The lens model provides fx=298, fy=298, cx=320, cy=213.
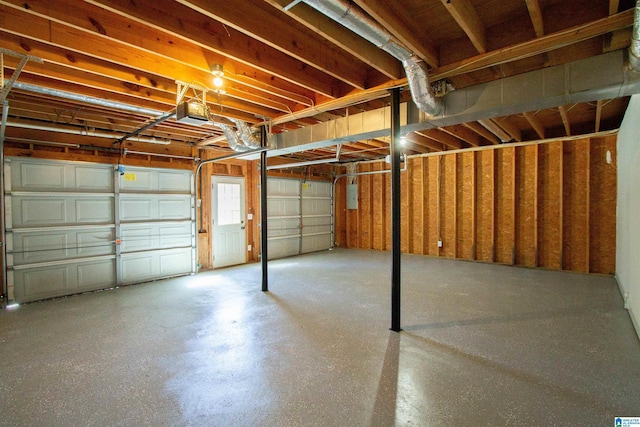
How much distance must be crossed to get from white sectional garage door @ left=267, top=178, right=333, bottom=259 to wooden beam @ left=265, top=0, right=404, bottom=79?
16.0 ft

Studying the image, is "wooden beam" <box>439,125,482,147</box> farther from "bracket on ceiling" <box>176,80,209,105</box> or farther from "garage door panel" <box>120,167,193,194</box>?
"garage door panel" <box>120,167,193,194</box>

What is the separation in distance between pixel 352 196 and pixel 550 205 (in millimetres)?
4612

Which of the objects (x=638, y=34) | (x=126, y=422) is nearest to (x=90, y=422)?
(x=126, y=422)

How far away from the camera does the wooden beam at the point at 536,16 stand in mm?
1870

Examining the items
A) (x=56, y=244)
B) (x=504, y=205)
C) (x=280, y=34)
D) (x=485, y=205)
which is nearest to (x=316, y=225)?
(x=485, y=205)

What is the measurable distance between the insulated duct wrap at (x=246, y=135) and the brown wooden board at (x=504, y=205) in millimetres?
5041

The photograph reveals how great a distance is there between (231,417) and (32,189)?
4.58 meters

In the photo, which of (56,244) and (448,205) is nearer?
(56,244)

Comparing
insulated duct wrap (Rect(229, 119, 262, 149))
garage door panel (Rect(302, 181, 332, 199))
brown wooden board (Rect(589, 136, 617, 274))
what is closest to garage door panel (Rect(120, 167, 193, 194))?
insulated duct wrap (Rect(229, 119, 262, 149))

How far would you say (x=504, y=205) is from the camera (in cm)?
627

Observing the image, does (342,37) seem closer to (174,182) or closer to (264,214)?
(264,214)

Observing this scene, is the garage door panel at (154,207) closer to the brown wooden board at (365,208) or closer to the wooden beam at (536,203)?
the brown wooden board at (365,208)

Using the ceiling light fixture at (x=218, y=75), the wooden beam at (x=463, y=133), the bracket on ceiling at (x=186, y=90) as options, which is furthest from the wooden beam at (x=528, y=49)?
the wooden beam at (x=463, y=133)

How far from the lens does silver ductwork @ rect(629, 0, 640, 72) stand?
5.84ft
